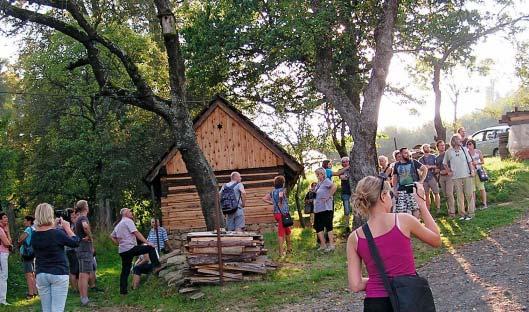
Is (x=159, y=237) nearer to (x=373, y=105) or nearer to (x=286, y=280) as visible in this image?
(x=286, y=280)

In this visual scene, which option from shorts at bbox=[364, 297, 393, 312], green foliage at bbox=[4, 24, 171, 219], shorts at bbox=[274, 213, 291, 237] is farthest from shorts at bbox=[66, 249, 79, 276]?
green foliage at bbox=[4, 24, 171, 219]

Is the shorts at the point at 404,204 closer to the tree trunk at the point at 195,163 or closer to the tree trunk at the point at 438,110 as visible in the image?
the tree trunk at the point at 195,163

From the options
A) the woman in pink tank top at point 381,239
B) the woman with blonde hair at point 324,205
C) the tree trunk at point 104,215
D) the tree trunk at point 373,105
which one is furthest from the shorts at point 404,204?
the tree trunk at point 104,215

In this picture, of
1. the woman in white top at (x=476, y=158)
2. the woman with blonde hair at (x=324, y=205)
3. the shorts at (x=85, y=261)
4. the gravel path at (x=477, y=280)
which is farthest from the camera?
the woman in white top at (x=476, y=158)

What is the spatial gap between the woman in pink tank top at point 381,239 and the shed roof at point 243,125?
52.6 ft

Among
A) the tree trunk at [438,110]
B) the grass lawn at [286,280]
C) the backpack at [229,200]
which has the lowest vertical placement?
the grass lawn at [286,280]

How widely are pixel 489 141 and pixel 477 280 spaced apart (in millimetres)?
22968

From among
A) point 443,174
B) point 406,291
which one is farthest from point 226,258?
point 406,291

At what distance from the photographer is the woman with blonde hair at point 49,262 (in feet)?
26.7

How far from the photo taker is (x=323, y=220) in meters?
14.2

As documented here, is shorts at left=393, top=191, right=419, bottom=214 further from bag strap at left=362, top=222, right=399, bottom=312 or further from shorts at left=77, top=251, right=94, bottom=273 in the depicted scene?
bag strap at left=362, top=222, right=399, bottom=312

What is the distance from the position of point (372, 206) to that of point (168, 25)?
11520 mm

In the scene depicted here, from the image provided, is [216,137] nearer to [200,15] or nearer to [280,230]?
[200,15]

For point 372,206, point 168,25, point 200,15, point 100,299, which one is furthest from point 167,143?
point 372,206
